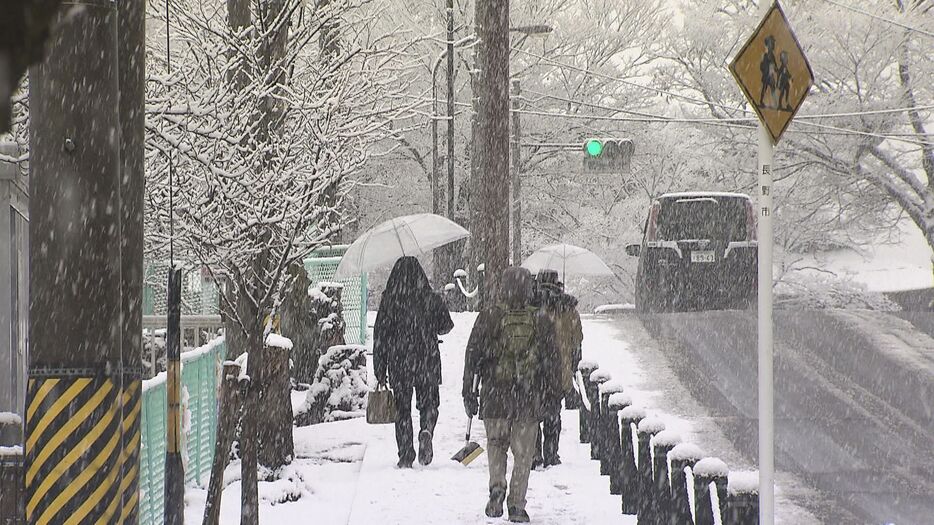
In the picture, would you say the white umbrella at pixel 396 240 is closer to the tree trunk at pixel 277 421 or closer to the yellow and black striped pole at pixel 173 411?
the tree trunk at pixel 277 421

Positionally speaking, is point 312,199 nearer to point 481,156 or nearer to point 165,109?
point 165,109

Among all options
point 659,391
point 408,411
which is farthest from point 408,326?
point 659,391

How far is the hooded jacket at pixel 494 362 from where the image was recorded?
875cm

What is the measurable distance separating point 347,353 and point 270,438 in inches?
116

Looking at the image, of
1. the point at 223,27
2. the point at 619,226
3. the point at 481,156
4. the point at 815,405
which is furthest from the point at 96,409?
the point at 619,226

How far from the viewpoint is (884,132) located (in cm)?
3019

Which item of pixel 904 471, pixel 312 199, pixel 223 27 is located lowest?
pixel 904 471

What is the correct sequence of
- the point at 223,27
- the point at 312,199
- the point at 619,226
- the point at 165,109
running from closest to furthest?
the point at 165,109 → the point at 312,199 → the point at 223,27 → the point at 619,226

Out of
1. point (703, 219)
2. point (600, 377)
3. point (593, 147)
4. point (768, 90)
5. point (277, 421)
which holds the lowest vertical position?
point (277, 421)

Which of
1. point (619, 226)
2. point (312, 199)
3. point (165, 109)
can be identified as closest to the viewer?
point (165, 109)

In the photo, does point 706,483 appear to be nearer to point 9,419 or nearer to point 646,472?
point 646,472

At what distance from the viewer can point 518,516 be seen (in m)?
8.76

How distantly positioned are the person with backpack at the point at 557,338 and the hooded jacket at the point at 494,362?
80 centimetres

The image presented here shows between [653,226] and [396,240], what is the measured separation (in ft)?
17.2
